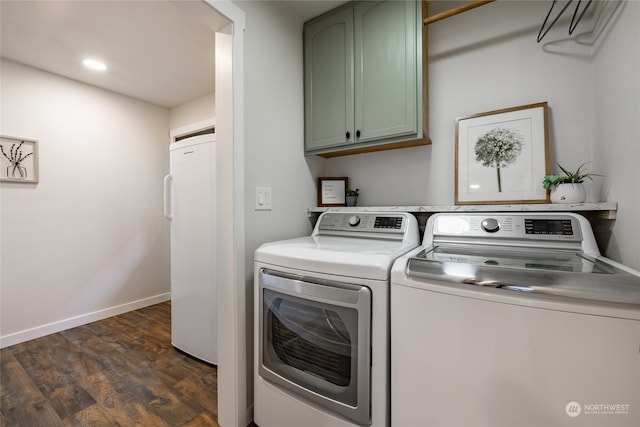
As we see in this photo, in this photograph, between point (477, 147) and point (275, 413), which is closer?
point (275, 413)

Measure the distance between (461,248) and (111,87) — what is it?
3.65 meters

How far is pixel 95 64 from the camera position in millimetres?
2340

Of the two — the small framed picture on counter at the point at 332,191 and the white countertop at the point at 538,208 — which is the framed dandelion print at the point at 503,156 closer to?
the white countertop at the point at 538,208

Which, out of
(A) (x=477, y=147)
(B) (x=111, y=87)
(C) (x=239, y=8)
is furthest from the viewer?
(B) (x=111, y=87)

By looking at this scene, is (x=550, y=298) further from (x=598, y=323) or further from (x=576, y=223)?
(x=576, y=223)

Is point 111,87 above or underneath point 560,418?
above

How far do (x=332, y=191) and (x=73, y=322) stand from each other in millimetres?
2887

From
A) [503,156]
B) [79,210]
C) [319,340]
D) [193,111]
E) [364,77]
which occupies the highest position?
[193,111]

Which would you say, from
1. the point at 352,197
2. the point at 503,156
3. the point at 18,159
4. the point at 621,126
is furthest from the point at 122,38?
the point at 621,126

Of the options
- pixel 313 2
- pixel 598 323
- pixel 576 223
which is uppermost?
pixel 313 2

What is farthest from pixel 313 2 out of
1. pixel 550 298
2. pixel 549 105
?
pixel 550 298

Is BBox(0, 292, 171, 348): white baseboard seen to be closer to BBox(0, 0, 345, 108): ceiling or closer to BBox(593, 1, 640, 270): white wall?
BBox(0, 0, 345, 108): ceiling

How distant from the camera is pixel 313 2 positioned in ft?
5.33

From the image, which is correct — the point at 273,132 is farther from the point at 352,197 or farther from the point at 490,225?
the point at 490,225
